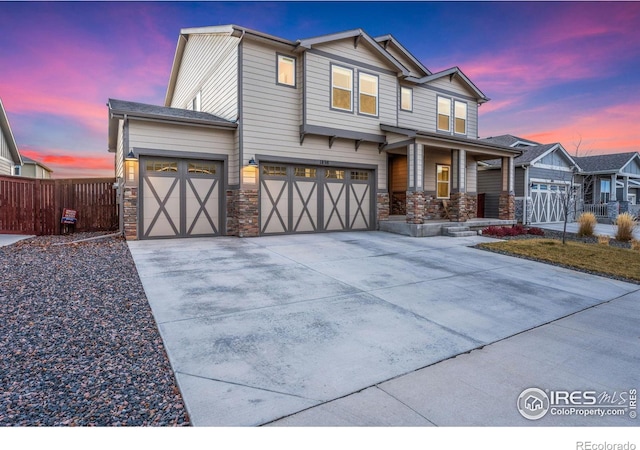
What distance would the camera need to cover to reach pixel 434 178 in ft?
50.2

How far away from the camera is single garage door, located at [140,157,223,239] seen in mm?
10383

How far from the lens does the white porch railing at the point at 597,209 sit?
22.8 m

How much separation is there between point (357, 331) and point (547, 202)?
20857mm

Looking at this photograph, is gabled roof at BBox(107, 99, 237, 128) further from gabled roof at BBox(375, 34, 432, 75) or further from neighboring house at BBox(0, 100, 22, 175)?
neighboring house at BBox(0, 100, 22, 175)

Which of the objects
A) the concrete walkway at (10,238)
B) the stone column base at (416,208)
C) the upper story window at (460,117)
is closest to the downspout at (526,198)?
the upper story window at (460,117)

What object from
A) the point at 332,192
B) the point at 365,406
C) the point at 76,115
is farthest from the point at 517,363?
the point at 76,115

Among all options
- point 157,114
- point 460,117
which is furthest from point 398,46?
point 157,114

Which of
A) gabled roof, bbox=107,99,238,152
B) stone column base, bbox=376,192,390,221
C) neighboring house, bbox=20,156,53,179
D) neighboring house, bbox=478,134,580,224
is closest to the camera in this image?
gabled roof, bbox=107,99,238,152

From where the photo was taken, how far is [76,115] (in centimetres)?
1705

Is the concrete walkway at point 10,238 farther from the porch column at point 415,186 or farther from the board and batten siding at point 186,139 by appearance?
the porch column at point 415,186

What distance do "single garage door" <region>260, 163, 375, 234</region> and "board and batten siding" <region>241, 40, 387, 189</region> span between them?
0.56 meters

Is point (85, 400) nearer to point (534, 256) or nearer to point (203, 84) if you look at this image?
point (534, 256)

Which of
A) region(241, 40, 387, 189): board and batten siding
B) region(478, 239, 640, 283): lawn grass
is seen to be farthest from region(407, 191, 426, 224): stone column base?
region(241, 40, 387, 189): board and batten siding

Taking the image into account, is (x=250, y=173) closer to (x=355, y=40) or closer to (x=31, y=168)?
(x=355, y=40)
